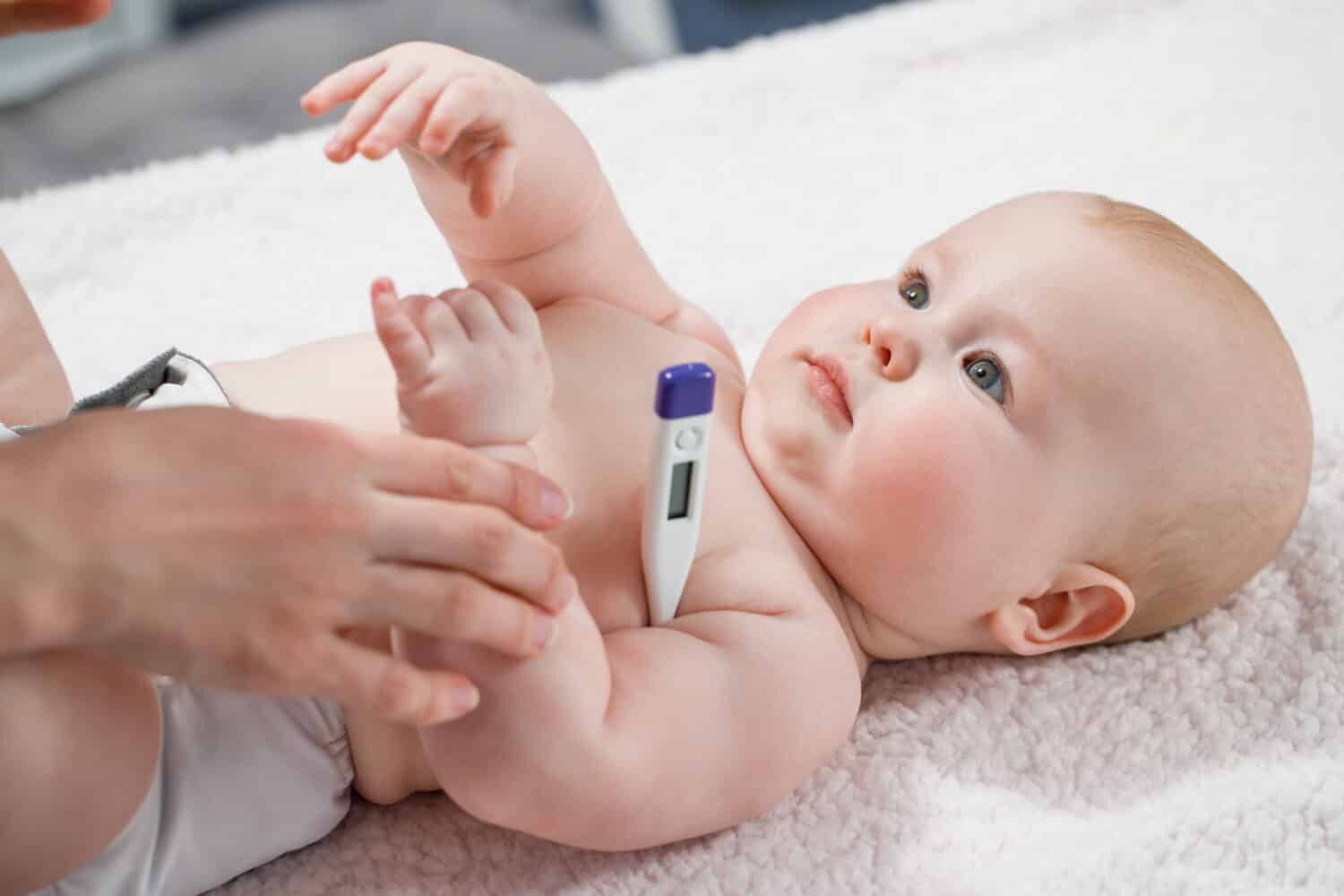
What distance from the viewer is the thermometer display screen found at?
2.85 ft

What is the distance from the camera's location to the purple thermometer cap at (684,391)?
2.65 ft

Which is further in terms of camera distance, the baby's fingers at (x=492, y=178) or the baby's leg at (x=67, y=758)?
the baby's fingers at (x=492, y=178)

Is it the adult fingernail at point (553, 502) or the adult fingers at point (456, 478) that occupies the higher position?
the adult fingers at point (456, 478)

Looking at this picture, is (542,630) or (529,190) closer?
(542,630)

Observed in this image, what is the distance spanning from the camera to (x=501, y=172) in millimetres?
890

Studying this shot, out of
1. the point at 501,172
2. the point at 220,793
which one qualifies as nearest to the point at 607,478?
the point at 501,172

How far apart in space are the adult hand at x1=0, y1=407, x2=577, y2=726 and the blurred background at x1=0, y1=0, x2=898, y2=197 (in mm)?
1542

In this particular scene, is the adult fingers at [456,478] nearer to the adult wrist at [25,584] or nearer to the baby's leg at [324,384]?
the adult wrist at [25,584]

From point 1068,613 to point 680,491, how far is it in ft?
1.14

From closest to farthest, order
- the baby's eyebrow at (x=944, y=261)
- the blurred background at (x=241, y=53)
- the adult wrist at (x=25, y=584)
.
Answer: the adult wrist at (x=25, y=584), the baby's eyebrow at (x=944, y=261), the blurred background at (x=241, y=53)

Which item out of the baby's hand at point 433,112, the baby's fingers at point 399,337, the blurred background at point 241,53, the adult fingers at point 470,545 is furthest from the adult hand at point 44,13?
the blurred background at point 241,53

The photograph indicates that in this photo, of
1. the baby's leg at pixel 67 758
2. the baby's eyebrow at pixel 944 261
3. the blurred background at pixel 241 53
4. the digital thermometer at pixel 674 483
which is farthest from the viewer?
the blurred background at pixel 241 53

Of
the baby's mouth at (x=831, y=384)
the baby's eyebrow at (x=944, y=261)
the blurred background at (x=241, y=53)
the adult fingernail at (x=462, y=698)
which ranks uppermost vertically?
the baby's eyebrow at (x=944, y=261)

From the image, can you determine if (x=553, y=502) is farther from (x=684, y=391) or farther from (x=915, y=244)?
(x=915, y=244)
